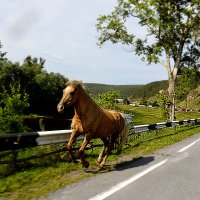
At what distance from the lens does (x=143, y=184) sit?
25.9 feet

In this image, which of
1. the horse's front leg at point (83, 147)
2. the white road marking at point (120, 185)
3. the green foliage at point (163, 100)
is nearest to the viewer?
the white road marking at point (120, 185)

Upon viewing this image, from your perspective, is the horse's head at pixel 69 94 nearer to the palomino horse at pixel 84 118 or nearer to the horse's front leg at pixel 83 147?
the palomino horse at pixel 84 118

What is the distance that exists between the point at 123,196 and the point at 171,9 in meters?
29.1

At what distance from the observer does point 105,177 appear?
28.1 feet

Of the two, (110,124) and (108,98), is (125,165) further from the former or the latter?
(108,98)

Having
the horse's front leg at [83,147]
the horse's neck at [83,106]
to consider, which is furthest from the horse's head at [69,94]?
the horse's front leg at [83,147]

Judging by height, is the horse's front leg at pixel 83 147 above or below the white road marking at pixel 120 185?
above

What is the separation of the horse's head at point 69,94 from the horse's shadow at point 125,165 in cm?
186

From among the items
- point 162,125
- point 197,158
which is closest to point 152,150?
point 197,158

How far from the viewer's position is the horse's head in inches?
329

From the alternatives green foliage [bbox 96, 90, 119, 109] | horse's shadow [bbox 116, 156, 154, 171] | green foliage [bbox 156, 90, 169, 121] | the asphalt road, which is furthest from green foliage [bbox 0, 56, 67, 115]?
the asphalt road

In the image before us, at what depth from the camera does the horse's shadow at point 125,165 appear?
9461 mm

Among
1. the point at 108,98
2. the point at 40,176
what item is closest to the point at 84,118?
the point at 40,176

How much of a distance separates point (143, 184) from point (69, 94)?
238 cm
